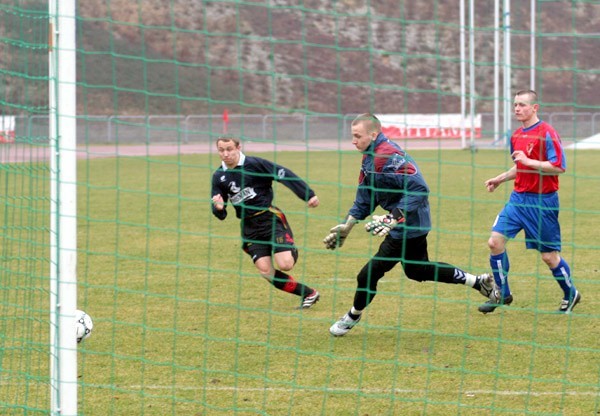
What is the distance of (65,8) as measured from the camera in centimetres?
424

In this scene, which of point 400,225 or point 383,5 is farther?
point 383,5

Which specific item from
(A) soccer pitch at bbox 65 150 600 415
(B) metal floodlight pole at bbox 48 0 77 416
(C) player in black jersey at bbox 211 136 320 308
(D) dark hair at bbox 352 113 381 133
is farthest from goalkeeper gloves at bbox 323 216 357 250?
(B) metal floodlight pole at bbox 48 0 77 416

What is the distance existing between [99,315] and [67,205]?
353cm

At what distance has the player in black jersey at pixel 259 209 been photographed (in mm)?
7719

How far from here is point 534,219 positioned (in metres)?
7.41

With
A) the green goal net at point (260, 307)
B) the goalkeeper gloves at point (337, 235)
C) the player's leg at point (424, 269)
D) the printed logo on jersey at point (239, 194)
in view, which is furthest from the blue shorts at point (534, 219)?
the printed logo on jersey at point (239, 194)

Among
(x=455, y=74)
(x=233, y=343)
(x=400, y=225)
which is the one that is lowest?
(x=233, y=343)

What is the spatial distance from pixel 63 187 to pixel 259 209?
3.42 meters

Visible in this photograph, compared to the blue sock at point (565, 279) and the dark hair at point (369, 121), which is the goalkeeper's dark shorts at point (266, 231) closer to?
the dark hair at point (369, 121)

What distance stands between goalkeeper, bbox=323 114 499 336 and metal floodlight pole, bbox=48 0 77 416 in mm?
2504

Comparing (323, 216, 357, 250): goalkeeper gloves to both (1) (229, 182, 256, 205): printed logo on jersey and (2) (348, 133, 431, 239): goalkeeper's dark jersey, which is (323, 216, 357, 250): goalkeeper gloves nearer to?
(2) (348, 133, 431, 239): goalkeeper's dark jersey

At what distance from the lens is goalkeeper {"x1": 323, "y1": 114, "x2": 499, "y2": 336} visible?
21.4ft

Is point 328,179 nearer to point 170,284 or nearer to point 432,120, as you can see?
point 170,284

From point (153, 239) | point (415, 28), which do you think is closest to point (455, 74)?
point (415, 28)
